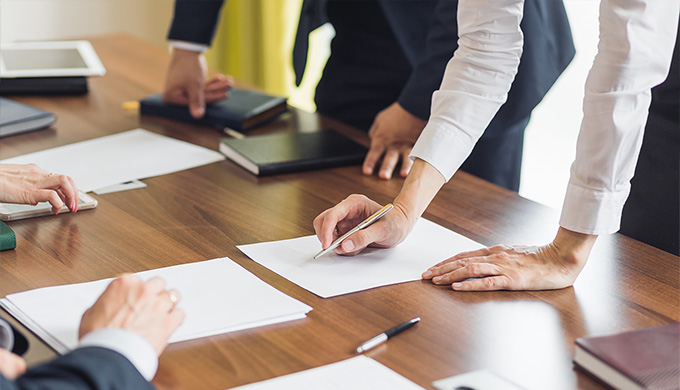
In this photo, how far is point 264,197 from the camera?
1.49 metres

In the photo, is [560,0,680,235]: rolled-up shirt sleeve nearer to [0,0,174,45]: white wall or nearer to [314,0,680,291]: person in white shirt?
[314,0,680,291]: person in white shirt

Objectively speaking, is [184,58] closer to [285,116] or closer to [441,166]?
[285,116]

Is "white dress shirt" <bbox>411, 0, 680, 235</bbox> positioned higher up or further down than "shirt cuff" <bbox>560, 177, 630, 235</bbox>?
higher up

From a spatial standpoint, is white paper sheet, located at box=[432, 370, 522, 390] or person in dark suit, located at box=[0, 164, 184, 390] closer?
person in dark suit, located at box=[0, 164, 184, 390]

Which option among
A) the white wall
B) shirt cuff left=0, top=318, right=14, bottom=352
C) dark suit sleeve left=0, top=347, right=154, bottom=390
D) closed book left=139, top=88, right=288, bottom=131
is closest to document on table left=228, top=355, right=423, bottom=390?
dark suit sleeve left=0, top=347, right=154, bottom=390

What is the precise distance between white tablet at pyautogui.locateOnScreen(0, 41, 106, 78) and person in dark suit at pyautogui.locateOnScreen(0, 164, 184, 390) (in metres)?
1.46

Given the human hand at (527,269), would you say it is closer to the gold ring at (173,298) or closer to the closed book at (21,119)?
the gold ring at (173,298)

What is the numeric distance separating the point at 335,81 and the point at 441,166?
94 cm

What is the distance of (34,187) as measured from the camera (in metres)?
1.33

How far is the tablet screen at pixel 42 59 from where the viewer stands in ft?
7.38

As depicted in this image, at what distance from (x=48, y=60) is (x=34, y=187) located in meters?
1.11

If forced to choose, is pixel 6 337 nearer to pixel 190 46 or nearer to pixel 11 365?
pixel 11 365

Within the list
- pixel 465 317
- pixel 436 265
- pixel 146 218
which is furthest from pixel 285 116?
pixel 465 317

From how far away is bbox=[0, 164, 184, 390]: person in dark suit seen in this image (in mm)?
748
